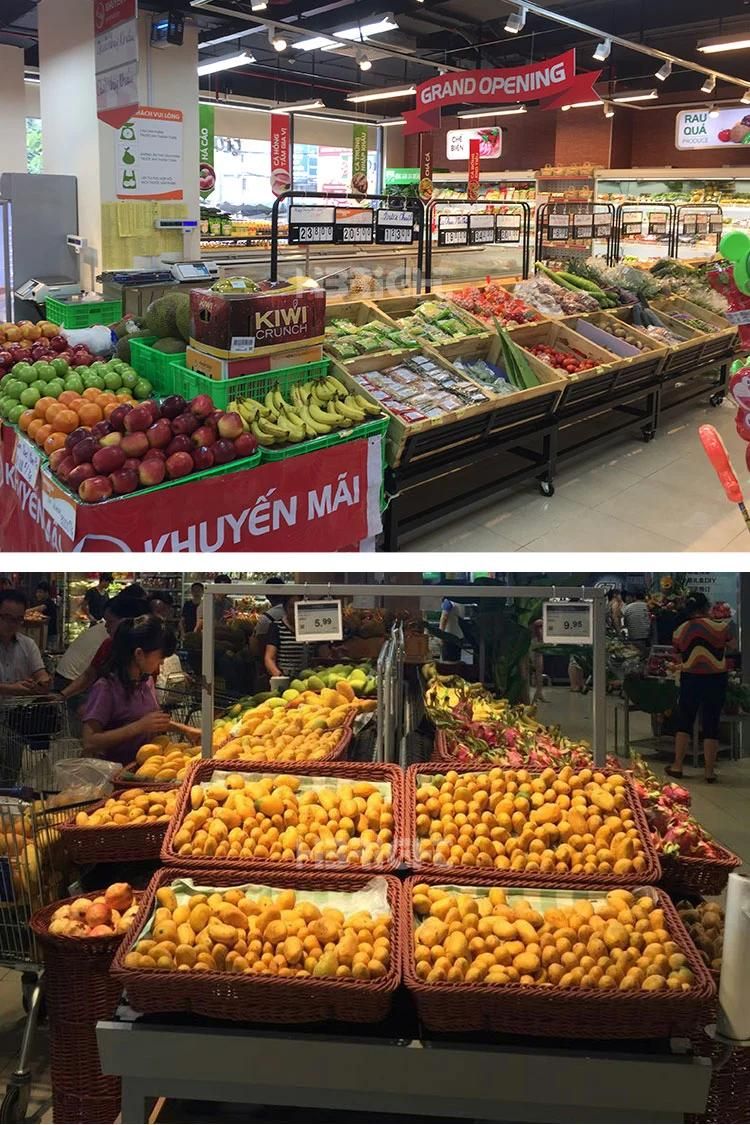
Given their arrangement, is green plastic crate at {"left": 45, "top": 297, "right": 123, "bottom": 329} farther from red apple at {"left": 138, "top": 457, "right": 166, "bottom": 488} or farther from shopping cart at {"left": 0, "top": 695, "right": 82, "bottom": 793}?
shopping cart at {"left": 0, "top": 695, "right": 82, "bottom": 793}

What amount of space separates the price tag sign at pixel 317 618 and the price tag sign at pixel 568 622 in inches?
18.0

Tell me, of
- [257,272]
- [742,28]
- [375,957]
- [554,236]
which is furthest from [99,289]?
[742,28]

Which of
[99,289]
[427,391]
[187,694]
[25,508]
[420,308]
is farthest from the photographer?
[99,289]

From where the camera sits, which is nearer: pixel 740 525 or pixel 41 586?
pixel 41 586

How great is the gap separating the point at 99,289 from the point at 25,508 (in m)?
4.60

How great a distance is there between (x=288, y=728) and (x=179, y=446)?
1.85 m

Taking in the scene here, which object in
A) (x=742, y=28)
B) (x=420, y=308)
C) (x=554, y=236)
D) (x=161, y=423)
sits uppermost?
(x=742, y=28)

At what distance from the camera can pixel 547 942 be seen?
1912 mm

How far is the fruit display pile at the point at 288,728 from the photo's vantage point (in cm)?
241

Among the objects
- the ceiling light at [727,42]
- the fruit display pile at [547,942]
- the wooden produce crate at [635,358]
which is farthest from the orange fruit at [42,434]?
the ceiling light at [727,42]

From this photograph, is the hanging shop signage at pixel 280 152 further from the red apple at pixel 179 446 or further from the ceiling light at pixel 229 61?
the red apple at pixel 179 446

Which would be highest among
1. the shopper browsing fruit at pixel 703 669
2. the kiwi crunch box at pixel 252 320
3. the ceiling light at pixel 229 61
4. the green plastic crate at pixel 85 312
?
the ceiling light at pixel 229 61

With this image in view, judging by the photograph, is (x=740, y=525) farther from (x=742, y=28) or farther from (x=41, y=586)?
(x=742, y=28)

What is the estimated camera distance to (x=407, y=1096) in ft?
5.90
